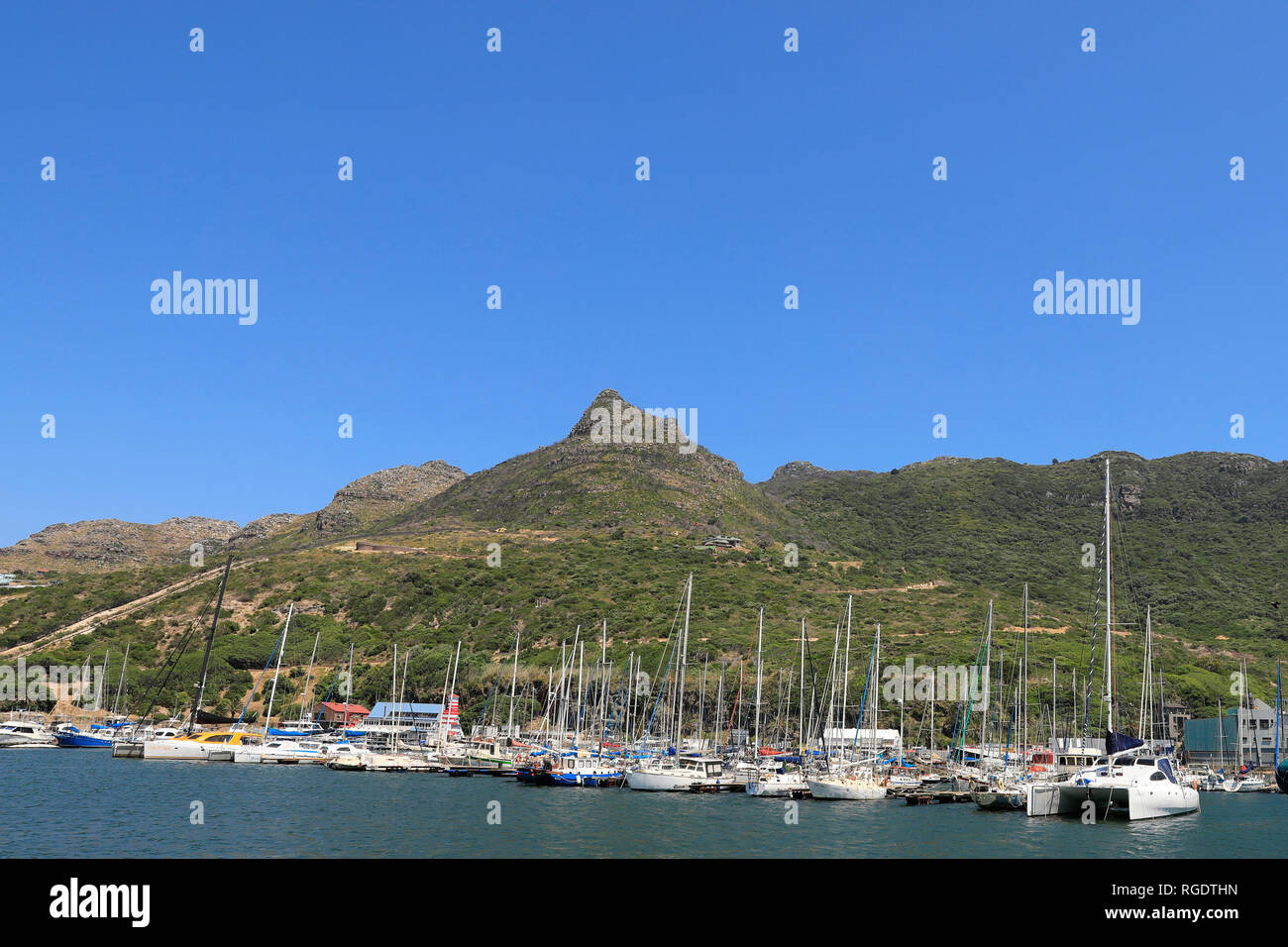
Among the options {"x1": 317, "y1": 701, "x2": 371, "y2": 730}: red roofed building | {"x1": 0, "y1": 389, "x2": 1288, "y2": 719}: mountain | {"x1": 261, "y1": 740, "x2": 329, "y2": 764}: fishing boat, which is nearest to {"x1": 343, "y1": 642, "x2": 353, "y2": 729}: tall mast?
{"x1": 317, "y1": 701, "x2": 371, "y2": 730}: red roofed building

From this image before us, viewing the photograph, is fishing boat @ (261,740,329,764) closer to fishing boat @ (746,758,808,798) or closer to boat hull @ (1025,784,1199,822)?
fishing boat @ (746,758,808,798)

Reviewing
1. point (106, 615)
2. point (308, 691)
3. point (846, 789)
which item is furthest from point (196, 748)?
point (106, 615)

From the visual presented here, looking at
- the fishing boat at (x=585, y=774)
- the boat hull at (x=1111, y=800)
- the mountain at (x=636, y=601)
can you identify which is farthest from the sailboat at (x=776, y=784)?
the mountain at (x=636, y=601)

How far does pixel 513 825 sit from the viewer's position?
46469 mm

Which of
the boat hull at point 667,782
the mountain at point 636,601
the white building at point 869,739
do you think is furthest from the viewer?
the mountain at point 636,601

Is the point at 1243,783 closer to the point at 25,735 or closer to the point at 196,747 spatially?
the point at 196,747

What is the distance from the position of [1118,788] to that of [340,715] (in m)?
86.6

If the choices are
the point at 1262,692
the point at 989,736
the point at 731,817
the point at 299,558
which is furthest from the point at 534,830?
the point at 299,558

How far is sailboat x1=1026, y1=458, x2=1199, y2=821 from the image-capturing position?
4975 cm

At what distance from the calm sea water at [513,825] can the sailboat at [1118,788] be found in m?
0.94

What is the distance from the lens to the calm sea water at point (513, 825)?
128ft

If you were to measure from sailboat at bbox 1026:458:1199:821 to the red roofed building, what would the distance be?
79.1 m

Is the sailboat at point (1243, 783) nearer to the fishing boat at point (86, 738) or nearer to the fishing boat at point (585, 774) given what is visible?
the fishing boat at point (585, 774)

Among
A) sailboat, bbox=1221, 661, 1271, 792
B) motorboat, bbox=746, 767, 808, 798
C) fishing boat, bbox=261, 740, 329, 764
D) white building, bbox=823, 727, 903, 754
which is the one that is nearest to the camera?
motorboat, bbox=746, 767, 808, 798
